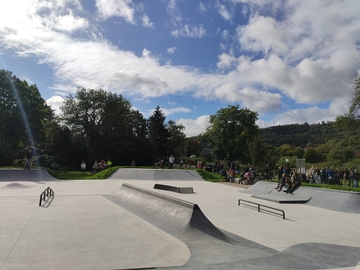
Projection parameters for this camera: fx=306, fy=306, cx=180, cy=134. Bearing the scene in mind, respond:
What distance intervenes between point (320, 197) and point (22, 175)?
1882cm

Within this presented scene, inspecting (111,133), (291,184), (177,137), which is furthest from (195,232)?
(177,137)

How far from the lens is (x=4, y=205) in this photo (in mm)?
10672

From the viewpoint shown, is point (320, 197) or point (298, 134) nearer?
point (320, 197)

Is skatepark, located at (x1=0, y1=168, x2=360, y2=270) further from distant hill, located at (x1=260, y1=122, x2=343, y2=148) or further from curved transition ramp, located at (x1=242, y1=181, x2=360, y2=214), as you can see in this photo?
distant hill, located at (x1=260, y1=122, x2=343, y2=148)

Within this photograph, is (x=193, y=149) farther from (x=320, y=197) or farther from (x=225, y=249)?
(x=225, y=249)

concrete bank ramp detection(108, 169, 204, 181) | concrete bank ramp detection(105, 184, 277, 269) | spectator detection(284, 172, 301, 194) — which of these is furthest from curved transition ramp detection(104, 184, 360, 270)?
concrete bank ramp detection(108, 169, 204, 181)

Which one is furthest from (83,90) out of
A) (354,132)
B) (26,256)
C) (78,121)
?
(26,256)

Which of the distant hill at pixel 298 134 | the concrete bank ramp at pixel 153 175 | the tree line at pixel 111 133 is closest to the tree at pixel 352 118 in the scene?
the tree line at pixel 111 133

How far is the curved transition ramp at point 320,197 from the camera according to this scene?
11789 millimetres

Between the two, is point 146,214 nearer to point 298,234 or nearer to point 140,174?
point 298,234

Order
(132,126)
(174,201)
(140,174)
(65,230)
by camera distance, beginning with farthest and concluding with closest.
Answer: (132,126)
(140,174)
(174,201)
(65,230)

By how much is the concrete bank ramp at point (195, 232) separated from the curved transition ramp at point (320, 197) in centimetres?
649

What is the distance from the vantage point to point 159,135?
182ft

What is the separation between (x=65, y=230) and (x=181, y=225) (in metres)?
2.76
